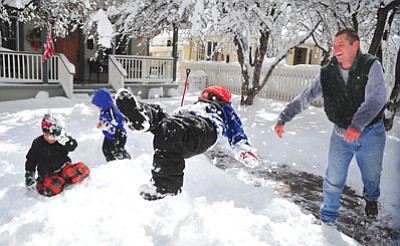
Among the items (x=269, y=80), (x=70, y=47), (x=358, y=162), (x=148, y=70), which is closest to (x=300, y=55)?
(x=269, y=80)

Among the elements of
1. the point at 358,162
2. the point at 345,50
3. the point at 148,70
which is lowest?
the point at 358,162

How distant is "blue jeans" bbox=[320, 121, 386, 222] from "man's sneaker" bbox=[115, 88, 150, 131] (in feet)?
5.89

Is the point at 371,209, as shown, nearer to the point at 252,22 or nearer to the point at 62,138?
the point at 62,138

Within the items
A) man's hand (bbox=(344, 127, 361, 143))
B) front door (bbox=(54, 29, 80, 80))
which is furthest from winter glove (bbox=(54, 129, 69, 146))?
front door (bbox=(54, 29, 80, 80))

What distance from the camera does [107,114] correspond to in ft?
13.6

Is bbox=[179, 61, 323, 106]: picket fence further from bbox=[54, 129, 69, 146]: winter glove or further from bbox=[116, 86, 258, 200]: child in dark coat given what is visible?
bbox=[116, 86, 258, 200]: child in dark coat

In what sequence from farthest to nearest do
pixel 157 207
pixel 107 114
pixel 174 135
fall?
1. pixel 107 114
2. pixel 157 207
3. pixel 174 135

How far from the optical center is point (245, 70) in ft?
31.3

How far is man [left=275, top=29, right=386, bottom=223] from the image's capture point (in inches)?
104

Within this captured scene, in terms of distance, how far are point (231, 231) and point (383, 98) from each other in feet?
5.05

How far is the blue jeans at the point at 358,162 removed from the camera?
9.52 feet

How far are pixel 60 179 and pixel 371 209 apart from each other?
3.13 meters

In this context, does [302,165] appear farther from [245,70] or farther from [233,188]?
[245,70]

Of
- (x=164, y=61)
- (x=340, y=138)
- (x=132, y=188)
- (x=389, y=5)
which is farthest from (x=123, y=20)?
(x=164, y=61)
